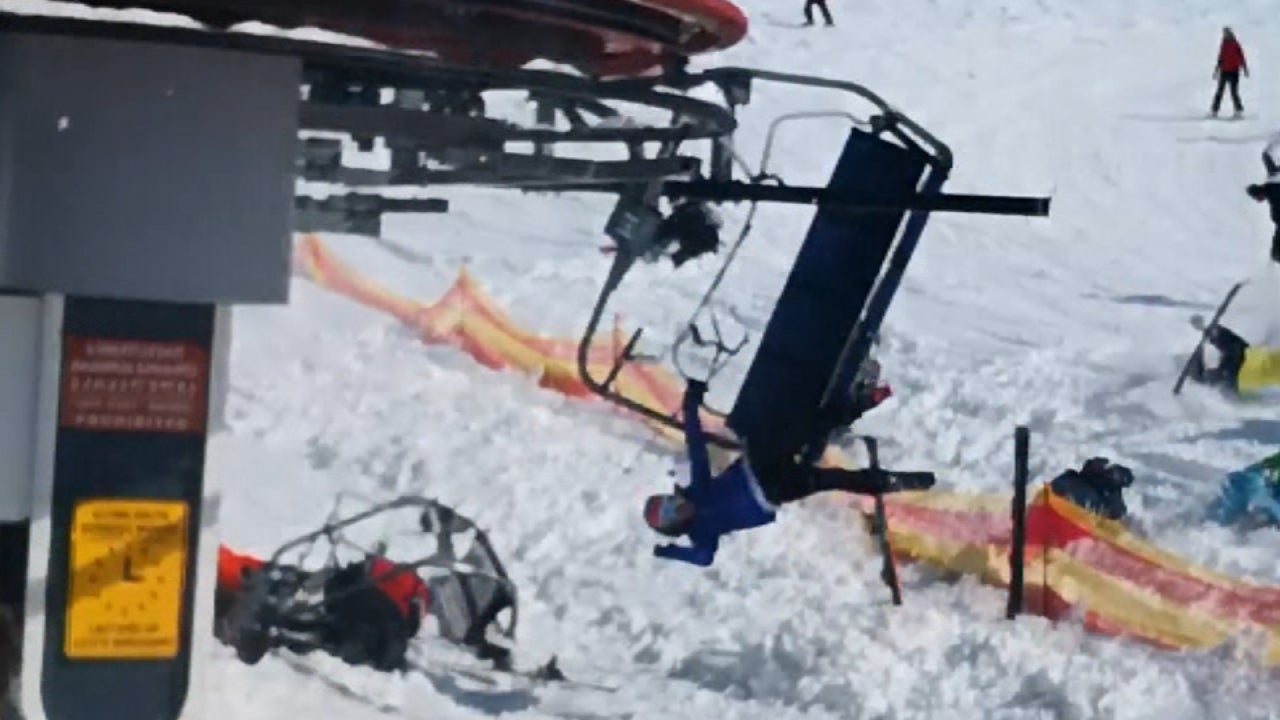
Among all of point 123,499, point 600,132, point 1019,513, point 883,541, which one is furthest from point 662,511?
Answer: point 123,499

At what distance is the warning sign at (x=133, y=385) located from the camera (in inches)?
36.3

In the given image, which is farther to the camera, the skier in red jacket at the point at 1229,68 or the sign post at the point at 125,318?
the skier in red jacket at the point at 1229,68

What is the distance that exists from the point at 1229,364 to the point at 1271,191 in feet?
0.61

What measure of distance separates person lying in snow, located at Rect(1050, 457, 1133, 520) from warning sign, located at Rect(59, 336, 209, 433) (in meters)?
1.00

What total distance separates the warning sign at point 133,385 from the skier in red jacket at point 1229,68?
120 centimetres

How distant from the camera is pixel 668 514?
1.56m

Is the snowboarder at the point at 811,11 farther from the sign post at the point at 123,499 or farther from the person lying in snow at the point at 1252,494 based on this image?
the sign post at the point at 123,499

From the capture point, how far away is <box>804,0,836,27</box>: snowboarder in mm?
1591

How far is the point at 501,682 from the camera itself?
150cm

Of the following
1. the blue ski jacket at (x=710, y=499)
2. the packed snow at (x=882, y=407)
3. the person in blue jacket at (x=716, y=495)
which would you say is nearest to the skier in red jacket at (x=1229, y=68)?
the packed snow at (x=882, y=407)

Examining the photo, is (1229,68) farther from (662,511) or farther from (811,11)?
(662,511)

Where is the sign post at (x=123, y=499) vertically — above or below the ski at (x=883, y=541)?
above

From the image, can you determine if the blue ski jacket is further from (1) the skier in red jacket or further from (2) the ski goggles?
(1) the skier in red jacket

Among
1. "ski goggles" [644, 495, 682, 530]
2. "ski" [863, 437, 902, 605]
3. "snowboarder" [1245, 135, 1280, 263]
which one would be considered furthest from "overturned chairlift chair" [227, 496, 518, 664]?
"snowboarder" [1245, 135, 1280, 263]
